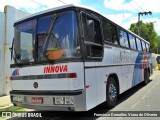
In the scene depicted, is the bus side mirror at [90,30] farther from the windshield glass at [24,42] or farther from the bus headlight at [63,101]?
the bus headlight at [63,101]

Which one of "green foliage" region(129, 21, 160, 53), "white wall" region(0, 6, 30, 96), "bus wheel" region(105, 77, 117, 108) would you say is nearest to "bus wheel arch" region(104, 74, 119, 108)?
"bus wheel" region(105, 77, 117, 108)

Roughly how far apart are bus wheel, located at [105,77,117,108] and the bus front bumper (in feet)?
6.68

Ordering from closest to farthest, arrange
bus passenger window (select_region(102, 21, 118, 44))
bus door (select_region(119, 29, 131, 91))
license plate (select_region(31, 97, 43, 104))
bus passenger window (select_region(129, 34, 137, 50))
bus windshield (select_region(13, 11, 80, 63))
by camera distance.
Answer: bus windshield (select_region(13, 11, 80, 63)) < license plate (select_region(31, 97, 43, 104)) < bus passenger window (select_region(102, 21, 118, 44)) < bus door (select_region(119, 29, 131, 91)) < bus passenger window (select_region(129, 34, 137, 50))

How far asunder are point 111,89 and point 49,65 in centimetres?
278

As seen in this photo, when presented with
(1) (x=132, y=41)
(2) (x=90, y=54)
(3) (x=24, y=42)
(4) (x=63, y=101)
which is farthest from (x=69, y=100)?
(1) (x=132, y=41)

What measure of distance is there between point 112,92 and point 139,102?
62.5 inches

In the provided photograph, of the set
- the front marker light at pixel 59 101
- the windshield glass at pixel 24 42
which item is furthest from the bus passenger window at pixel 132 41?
the front marker light at pixel 59 101

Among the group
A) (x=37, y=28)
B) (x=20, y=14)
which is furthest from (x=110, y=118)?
(x=20, y=14)

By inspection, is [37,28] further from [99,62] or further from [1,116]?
[1,116]

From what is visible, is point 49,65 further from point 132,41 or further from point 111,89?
point 132,41

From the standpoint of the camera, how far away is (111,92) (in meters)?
8.82

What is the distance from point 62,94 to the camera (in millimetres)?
6531

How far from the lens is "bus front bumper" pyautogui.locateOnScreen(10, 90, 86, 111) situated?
21.1 feet

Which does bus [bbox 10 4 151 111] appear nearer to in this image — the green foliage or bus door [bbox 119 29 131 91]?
bus door [bbox 119 29 131 91]
